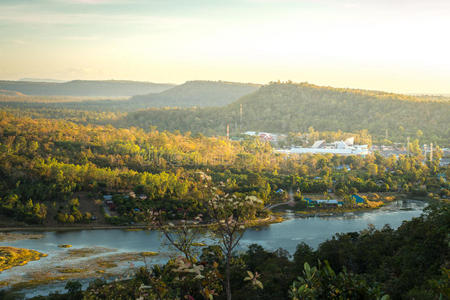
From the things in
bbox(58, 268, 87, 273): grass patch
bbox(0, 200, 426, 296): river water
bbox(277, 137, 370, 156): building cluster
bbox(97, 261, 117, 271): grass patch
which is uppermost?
bbox(277, 137, 370, 156): building cluster

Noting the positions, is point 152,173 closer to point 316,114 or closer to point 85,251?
point 85,251

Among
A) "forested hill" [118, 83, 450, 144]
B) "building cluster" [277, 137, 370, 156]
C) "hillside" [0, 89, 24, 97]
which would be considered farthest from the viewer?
"hillside" [0, 89, 24, 97]

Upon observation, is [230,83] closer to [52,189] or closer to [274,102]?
[274,102]

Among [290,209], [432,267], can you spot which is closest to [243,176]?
[290,209]

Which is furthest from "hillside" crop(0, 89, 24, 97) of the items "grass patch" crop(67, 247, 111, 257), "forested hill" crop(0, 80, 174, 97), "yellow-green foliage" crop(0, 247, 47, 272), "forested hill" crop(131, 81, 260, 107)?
"grass patch" crop(67, 247, 111, 257)

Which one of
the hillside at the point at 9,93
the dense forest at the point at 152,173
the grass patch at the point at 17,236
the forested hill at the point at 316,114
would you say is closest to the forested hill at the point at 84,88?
the hillside at the point at 9,93

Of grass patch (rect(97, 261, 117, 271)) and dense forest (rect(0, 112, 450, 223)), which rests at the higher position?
dense forest (rect(0, 112, 450, 223))

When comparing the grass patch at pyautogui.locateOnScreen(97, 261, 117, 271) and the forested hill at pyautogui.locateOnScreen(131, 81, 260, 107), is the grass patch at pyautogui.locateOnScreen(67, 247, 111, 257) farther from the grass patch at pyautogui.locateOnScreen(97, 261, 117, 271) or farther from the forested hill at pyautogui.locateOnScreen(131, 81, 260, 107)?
the forested hill at pyautogui.locateOnScreen(131, 81, 260, 107)
